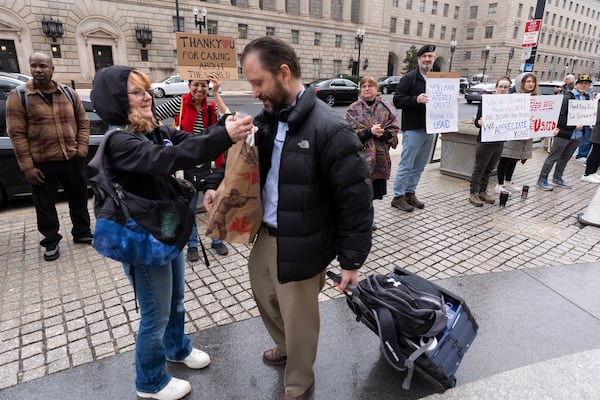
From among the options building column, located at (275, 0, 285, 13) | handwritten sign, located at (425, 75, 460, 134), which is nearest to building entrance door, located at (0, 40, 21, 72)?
building column, located at (275, 0, 285, 13)

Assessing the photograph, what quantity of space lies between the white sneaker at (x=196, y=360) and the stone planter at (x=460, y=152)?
236 inches

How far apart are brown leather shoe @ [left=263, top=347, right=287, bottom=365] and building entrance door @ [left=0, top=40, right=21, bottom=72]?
3691 cm

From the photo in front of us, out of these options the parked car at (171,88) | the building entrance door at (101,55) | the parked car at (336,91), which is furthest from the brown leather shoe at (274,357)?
the building entrance door at (101,55)

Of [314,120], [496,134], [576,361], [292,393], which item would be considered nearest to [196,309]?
[292,393]

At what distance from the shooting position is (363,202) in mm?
1833

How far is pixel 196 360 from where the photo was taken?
8.24ft

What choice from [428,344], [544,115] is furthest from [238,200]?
[544,115]

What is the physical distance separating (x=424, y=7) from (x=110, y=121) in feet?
218

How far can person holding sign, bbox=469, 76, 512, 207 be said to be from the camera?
5.69m

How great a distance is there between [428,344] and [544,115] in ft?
19.1

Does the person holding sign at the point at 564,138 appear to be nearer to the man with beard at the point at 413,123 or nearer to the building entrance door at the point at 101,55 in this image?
the man with beard at the point at 413,123

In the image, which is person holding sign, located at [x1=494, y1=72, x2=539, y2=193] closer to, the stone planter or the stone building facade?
the stone planter

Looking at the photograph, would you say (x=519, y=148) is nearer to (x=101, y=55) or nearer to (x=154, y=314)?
(x=154, y=314)

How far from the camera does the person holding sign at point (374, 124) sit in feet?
14.8
